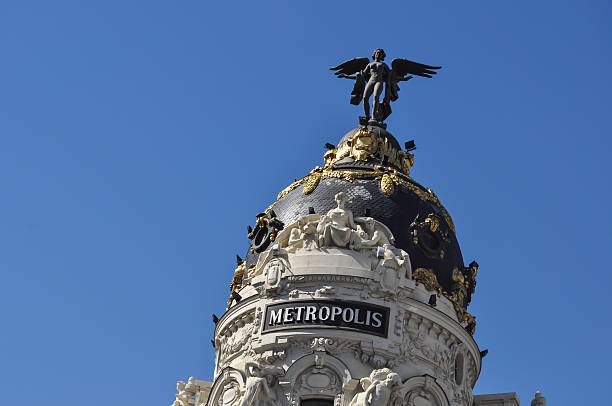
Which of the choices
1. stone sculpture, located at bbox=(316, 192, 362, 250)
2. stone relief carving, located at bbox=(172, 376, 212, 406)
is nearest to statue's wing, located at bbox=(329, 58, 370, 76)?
stone sculpture, located at bbox=(316, 192, 362, 250)

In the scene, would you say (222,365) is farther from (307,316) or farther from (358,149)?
(358,149)

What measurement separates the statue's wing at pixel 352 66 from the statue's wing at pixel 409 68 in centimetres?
119

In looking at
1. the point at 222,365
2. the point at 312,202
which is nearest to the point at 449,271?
the point at 312,202

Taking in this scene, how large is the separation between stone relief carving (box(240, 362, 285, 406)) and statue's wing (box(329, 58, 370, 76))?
50.1 ft

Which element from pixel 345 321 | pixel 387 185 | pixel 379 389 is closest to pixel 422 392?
pixel 379 389

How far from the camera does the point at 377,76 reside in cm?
5019

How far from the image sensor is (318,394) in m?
40.3

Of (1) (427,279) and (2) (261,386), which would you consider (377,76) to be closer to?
(1) (427,279)

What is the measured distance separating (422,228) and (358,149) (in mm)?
4553

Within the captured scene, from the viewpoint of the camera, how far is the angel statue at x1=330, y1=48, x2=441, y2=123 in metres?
49.9

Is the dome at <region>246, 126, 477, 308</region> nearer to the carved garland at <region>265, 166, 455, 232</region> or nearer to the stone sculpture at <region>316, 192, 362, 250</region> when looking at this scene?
the carved garland at <region>265, 166, 455, 232</region>

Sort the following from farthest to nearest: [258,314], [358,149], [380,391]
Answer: [358,149]
[258,314]
[380,391]

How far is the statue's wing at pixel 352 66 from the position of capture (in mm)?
51250

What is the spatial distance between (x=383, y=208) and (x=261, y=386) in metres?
8.17
